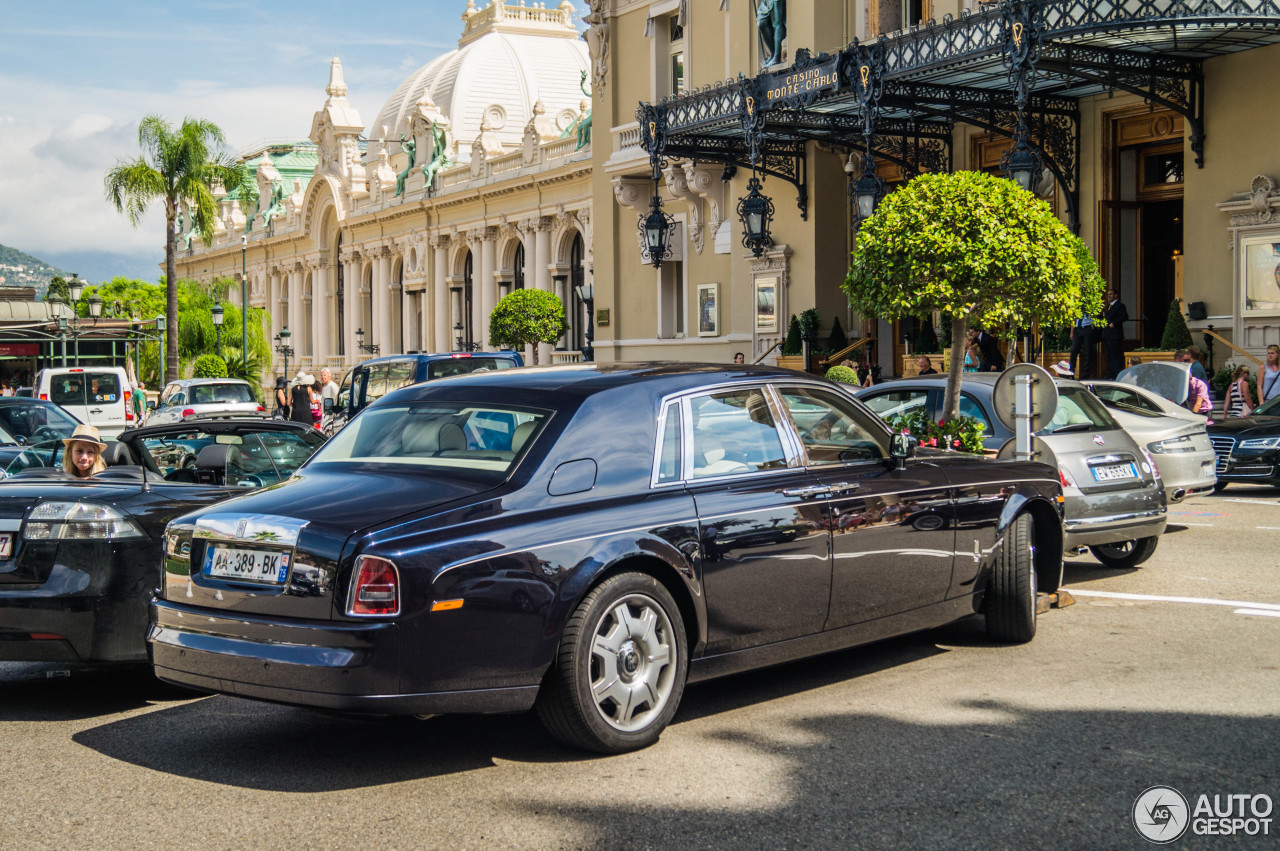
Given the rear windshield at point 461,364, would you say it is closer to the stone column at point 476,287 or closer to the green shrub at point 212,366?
the green shrub at point 212,366

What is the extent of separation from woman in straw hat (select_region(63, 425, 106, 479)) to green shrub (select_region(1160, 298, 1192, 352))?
1633 cm

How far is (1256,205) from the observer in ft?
65.9

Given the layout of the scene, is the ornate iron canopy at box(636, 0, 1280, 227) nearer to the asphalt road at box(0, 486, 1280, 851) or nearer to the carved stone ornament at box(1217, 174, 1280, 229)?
the carved stone ornament at box(1217, 174, 1280, 229)

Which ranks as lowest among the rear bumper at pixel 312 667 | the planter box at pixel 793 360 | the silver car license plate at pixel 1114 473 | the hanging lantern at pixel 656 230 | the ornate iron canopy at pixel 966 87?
the rear bumper at pixel 312 667

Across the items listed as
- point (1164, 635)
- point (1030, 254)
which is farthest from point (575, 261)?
point (1164, 635)

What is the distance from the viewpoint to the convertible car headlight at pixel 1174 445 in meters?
13.5

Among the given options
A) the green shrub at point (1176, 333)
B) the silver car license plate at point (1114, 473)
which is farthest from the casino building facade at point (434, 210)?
the silver car license plate at point (1114, 473)

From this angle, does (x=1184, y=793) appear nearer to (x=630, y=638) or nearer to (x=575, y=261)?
(x=630, y=638)

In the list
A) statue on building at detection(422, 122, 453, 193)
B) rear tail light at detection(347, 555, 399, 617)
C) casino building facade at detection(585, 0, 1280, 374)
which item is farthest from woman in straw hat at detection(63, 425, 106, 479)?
statue on building at detection(422, 122, 453, 193)

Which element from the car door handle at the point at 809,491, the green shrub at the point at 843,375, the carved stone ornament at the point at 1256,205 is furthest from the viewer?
the green shrub at the point at 843,375

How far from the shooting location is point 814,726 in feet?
20.1

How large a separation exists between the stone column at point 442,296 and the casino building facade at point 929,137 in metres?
28.3

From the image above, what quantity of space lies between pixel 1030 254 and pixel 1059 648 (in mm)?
5080

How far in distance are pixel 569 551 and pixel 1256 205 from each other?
57.9 feet
